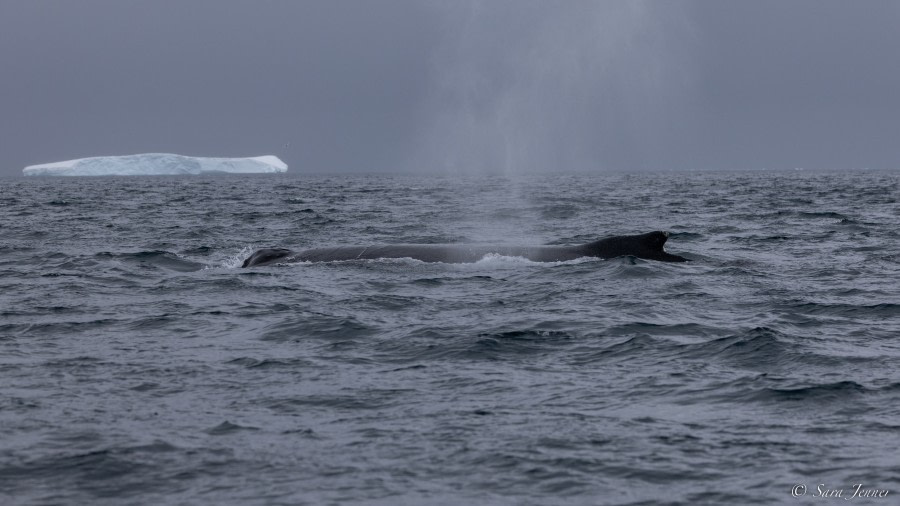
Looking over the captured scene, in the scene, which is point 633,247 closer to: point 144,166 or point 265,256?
point 265,256

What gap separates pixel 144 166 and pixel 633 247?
160512mm

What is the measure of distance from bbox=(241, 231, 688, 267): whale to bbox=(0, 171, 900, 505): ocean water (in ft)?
1.47

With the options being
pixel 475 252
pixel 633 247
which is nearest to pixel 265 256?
pixel 475 252

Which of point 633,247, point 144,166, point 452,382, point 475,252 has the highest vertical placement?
point 633,247

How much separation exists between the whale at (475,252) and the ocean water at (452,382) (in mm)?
447

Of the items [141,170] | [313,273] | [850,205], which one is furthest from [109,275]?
[141,170]

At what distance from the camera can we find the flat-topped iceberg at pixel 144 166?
531 ft

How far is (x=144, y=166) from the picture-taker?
170500 millimetres

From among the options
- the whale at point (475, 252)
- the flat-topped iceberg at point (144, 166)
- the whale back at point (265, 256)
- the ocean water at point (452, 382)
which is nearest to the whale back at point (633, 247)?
the whale at point (475, 252)

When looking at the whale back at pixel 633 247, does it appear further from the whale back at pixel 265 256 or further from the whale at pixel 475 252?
the whale back at pixel 265 256

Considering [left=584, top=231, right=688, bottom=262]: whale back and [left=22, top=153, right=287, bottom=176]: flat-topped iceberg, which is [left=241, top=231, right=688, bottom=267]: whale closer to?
[left=584, top=231, right=688, bottom=262]: whale back

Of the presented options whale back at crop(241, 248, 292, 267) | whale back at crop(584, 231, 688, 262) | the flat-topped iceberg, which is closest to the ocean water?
whale back at crop(584, 231, 688, 262)

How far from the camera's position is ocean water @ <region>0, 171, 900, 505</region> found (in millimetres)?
7324

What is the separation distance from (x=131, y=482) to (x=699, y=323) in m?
8.07
